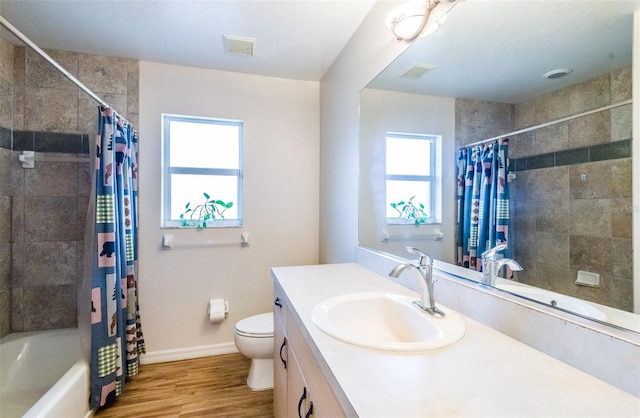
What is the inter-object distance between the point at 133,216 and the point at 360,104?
5.89 ft

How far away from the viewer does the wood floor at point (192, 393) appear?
1671mm

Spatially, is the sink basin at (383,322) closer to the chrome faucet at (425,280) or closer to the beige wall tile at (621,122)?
the chrome faucet at (425,280)

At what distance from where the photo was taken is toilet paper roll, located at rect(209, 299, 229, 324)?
7.45 ft

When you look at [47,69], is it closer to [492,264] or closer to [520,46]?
[520,46]

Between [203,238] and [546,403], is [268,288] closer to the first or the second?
[203,238]

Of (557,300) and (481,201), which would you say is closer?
(557,300)

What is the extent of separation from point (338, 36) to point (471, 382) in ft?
6.64

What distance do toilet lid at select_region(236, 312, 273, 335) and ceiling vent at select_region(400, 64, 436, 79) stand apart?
1724mm

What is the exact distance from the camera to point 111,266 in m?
1.67

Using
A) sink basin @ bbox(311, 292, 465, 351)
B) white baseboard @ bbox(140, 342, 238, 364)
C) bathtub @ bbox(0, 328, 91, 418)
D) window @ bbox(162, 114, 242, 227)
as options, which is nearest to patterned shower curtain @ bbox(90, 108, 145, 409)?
bathtub @ bbox(0, 328, 91, 418)

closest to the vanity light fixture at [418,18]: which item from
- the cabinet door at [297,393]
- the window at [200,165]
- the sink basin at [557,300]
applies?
the sink basin at [557,300]

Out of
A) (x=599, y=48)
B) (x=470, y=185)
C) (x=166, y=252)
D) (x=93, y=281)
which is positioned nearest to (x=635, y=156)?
(x=599, y=48)

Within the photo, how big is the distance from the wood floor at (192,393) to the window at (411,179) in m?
1.43

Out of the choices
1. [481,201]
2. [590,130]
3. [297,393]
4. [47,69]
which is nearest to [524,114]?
[590,130]
